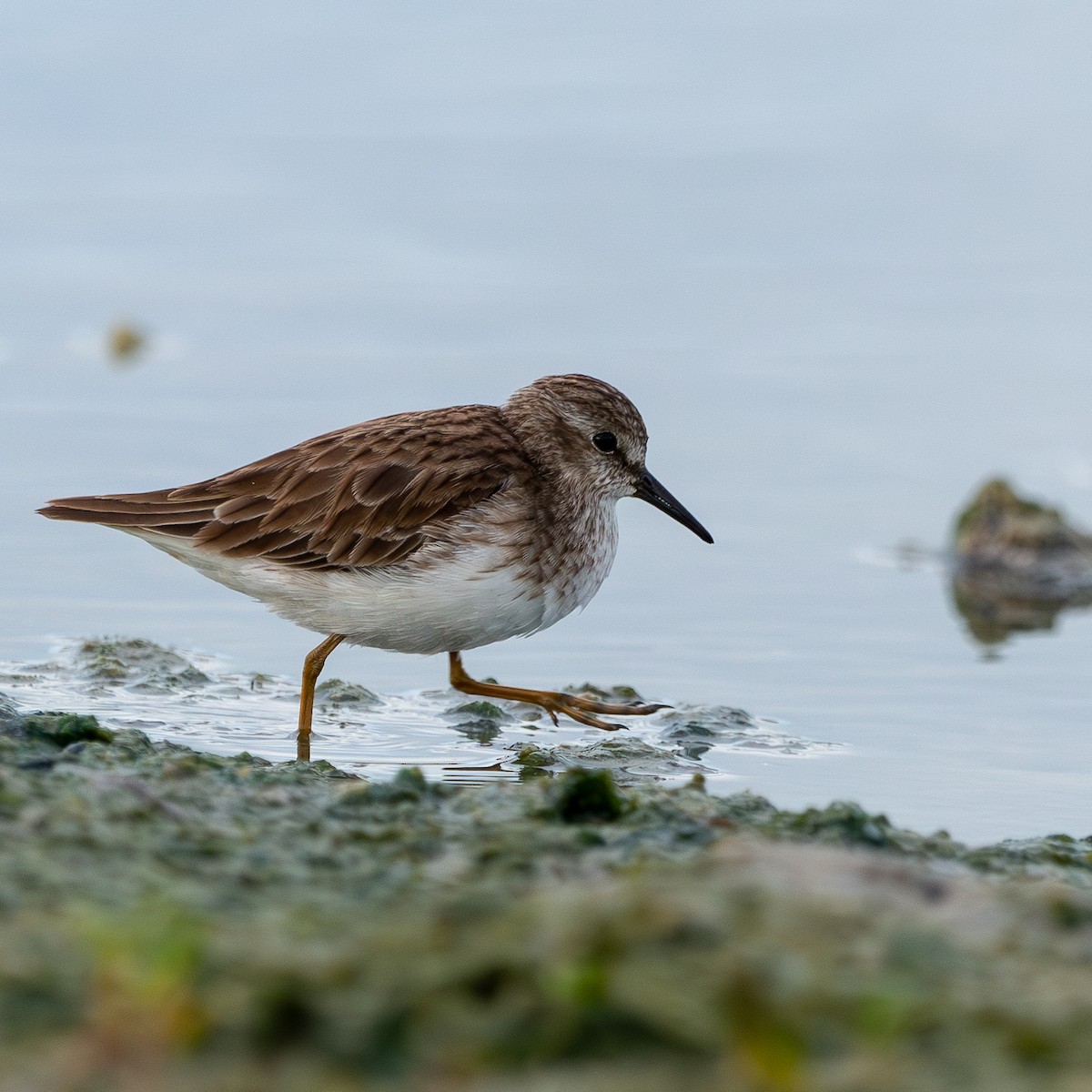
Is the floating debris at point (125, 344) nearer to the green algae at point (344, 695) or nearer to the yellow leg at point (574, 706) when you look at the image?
the green algae at point (344, 695)

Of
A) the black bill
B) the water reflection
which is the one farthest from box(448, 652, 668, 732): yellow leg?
the water reflection

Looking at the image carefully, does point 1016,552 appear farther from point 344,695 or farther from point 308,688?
point 308,688

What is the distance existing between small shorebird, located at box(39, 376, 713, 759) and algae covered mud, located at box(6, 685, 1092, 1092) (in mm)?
2793

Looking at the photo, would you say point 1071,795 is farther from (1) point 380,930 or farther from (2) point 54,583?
(2) point 54,583

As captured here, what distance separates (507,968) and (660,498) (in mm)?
5493

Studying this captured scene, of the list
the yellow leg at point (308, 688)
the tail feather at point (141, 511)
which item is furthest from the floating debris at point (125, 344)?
the yellow leg at point (308, 688)

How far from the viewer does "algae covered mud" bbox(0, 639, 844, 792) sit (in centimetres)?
765

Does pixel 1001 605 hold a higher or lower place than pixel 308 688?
higher

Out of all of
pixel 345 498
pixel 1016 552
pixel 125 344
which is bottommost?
pixel 345 498

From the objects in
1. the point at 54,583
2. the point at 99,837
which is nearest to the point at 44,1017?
the point at 99,837

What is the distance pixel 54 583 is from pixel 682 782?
464 cm

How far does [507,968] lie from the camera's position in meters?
3.39

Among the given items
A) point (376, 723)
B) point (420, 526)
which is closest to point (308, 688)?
point (376, 723)

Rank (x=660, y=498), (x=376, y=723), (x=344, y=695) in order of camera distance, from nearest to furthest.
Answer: (x=376, y=723) → (x=344, y=695) → (x=660, y=498)
